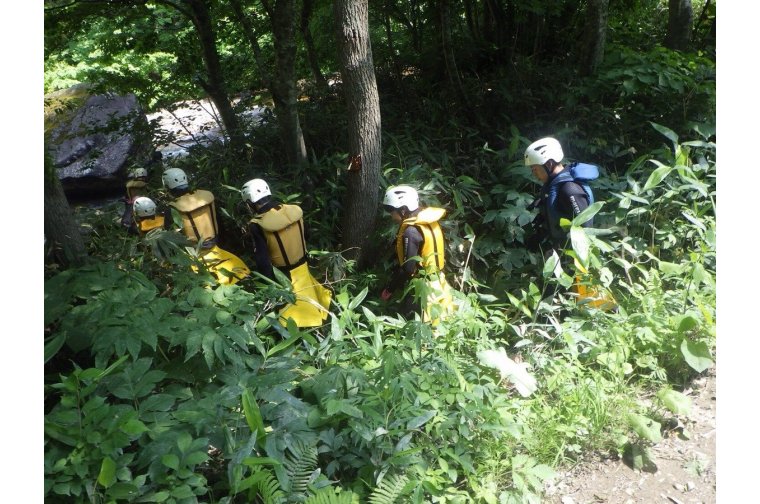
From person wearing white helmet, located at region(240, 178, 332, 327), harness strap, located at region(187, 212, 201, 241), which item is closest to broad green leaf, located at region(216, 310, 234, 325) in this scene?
person wearing white helmet, located at region(240, 178, 332, 327)

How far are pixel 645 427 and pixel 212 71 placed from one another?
6.41m

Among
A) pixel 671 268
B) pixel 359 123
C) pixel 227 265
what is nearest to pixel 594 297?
pixel 671 268

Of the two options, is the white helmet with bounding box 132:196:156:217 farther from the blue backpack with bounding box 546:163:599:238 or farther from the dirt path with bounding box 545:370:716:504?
the dirt path with bounding box 545:370:716:504

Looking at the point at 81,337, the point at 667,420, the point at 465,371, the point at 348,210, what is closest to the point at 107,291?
the point at 81,337

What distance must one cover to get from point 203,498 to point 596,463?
234 cm

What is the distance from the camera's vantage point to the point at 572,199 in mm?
4609

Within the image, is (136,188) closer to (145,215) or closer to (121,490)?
(145,215)

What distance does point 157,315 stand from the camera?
2.85m

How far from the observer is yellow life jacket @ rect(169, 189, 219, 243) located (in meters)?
5.08

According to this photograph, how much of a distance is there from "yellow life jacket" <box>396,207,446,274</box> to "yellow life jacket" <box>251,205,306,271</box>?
37.3 inches

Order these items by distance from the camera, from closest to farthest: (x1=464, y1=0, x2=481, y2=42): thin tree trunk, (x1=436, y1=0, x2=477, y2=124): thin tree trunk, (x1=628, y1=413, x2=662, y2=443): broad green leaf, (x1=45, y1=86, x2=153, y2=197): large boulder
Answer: (x1=628, y1=413, x2=662, y2=443): broad green leaf → (x1=436, y1=0, x2=477, y2=124): thin tree trunk → (x1=464, y1=0, x2=481, y2=42): thin tree trunk → (x1=45, y1=86, x2=153, y2=197): large boulder

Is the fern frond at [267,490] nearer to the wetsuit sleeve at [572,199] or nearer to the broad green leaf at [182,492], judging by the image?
the broad green leaf at [182,492]

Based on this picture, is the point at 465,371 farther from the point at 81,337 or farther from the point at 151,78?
the point at 151,78

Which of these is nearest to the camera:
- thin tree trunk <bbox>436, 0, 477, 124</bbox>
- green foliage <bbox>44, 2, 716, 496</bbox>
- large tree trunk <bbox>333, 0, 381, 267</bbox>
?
green foliage <bbox>44, 2, 716, 496</bbox>
